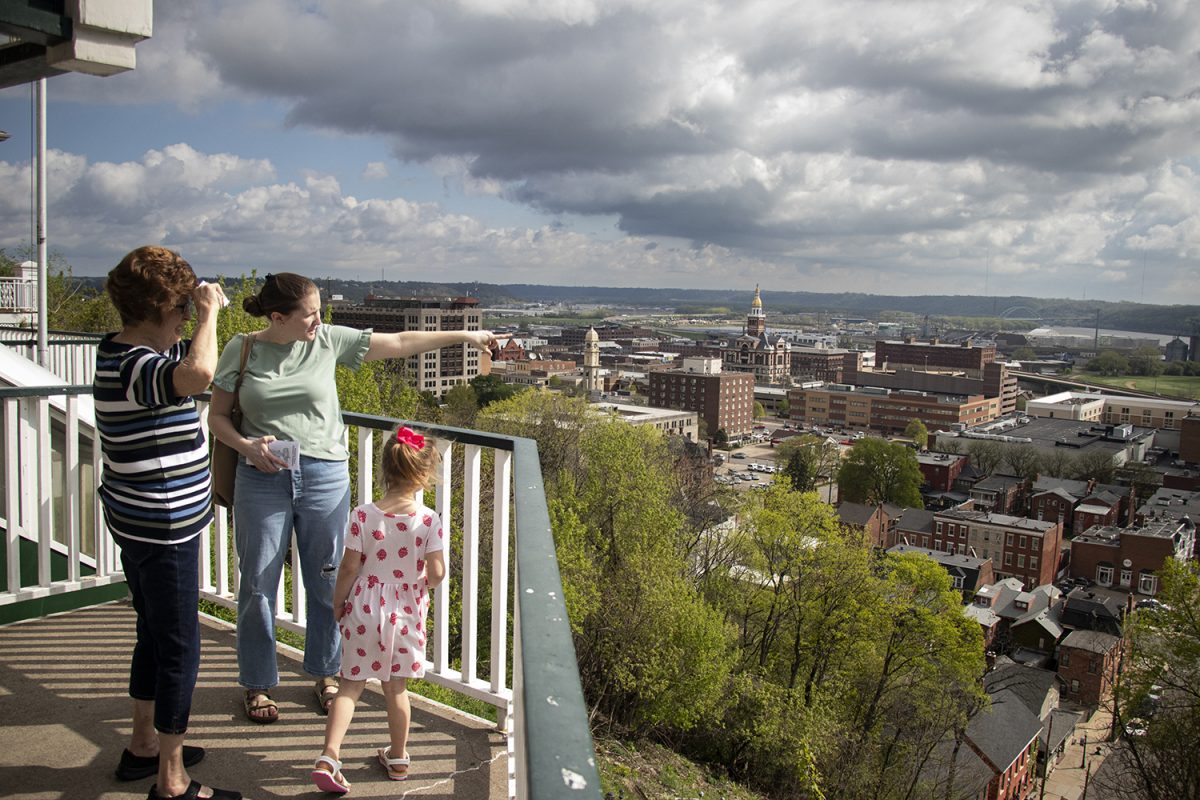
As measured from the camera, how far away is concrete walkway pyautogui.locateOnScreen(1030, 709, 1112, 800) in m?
28.0

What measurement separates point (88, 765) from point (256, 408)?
1302 millimetres

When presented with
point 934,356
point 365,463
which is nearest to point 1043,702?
point 365,463

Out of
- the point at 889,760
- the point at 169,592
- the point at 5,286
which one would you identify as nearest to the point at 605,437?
the point at 889,760

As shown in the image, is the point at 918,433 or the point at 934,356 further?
the point at 934,356

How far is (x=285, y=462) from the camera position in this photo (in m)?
2.93

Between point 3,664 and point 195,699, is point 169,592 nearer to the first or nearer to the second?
point 195,699

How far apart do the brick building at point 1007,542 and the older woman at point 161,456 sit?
4955 centimetres

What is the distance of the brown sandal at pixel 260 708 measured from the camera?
3.24 metres

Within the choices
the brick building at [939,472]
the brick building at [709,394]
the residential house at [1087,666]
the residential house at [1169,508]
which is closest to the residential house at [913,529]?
the residential house at [1169,508]

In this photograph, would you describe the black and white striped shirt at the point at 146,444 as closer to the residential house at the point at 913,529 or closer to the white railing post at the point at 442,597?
the white railing post at the point at 442,597

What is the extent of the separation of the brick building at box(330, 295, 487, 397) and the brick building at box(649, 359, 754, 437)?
29.7 m

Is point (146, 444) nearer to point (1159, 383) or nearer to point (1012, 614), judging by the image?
point (1012, 614)

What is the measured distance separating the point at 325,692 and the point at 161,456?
4.40 ft

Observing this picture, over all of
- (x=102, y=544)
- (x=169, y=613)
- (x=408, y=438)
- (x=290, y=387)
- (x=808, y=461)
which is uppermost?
(x=290, y=387)
